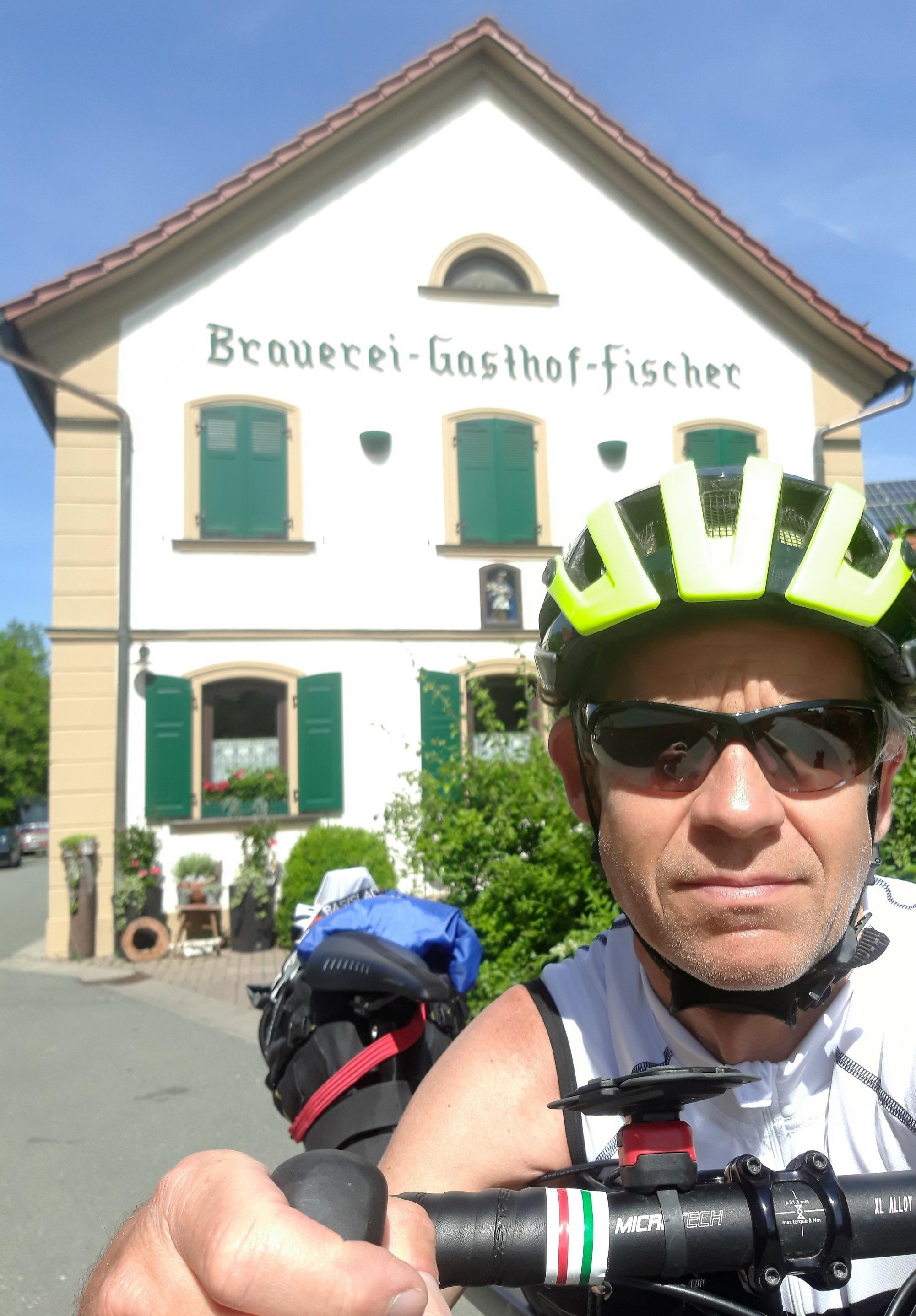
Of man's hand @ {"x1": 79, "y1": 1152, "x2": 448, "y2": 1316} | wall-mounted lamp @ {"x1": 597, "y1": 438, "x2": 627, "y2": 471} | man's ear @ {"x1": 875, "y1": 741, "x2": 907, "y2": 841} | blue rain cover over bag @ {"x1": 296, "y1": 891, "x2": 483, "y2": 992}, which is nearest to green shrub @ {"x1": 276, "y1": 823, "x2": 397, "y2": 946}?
wall-mounted lamp @ {"x1": 597, "y1": 438, "x2": 627, "y2": 471}

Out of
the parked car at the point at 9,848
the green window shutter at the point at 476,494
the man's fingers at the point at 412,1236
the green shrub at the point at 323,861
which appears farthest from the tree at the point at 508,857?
the parked car at the point at 9,848

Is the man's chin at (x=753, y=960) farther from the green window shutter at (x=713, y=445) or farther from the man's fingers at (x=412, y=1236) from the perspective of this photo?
the green window shutter at (x=713, y=445)

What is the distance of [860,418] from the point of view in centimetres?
1380

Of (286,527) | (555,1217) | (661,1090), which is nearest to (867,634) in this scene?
(661,1090)

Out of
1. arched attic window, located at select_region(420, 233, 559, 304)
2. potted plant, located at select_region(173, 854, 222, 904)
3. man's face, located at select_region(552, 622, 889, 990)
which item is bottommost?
potted plant, located at select_region(173, 854, 222, 904)

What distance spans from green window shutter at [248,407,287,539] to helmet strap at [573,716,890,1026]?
1179 centimetres

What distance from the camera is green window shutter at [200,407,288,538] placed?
1273 centimetres

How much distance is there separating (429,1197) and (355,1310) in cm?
34

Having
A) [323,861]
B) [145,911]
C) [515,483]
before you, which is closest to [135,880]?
[145,911]

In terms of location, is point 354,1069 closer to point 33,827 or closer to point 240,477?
point 240,477

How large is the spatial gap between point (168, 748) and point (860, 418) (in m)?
9.58

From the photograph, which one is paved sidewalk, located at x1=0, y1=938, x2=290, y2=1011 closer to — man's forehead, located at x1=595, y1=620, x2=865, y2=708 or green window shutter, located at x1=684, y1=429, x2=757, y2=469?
green window shutter, located at x1=684, y1=429, x2=757, y2=469

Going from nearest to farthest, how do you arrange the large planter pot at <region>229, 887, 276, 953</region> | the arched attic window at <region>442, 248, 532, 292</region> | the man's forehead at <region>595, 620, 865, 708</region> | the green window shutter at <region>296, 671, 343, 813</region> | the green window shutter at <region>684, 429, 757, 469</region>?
the man's forehead at <region>595, 620, 865, 708</region>
the large planter pot at <region>229, 887, 276, 953</region>
the green window shutter at <region>296, 671, 343, 813</region>
the arched attic window at <region>442, 248, 532, 292</region>
the green window shutter at <region>684, 429, 757, 469</region>

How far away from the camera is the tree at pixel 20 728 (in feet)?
147
